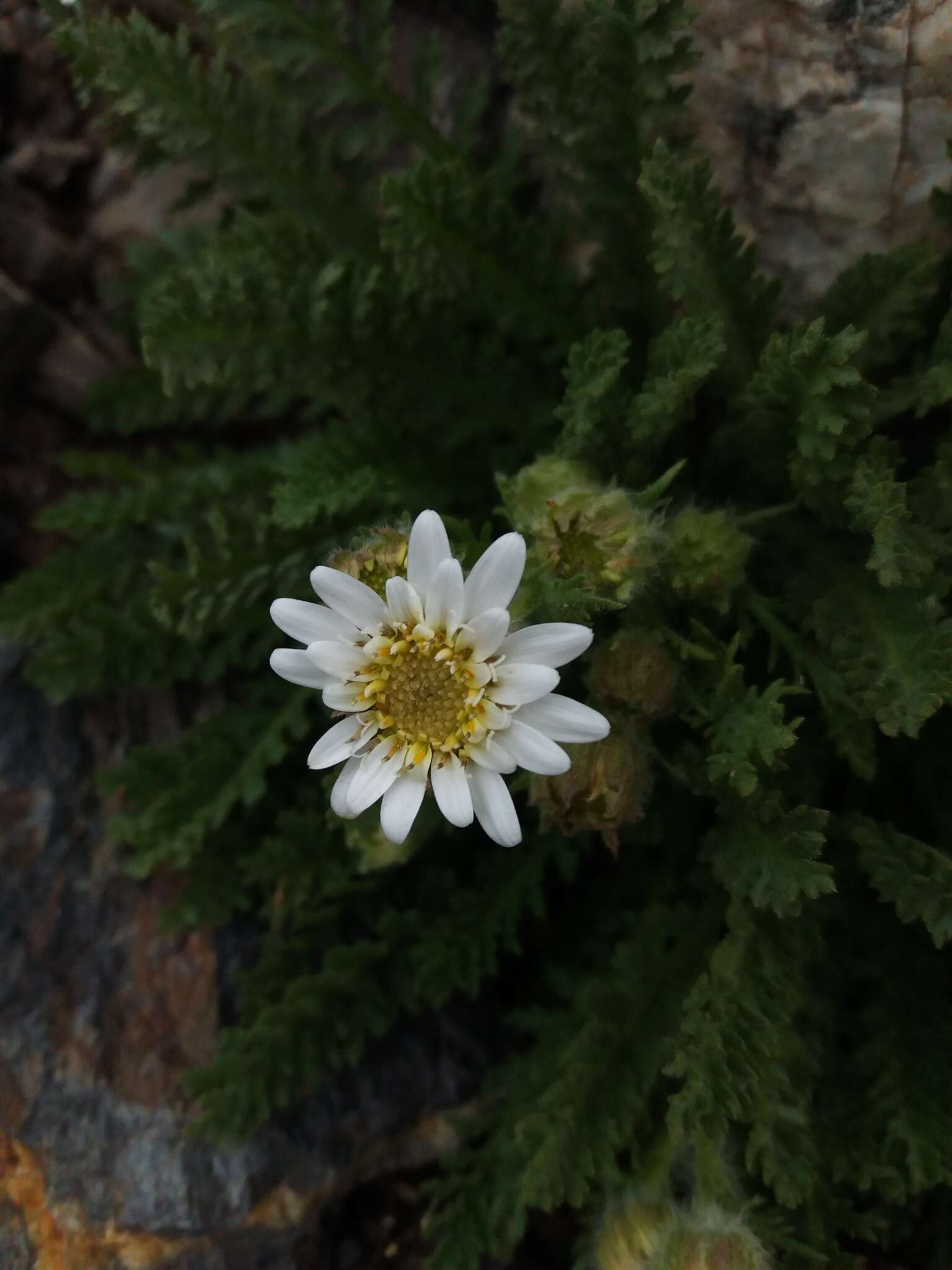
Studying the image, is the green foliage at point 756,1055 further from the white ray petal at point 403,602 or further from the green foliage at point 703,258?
the green foliage at point 703,258

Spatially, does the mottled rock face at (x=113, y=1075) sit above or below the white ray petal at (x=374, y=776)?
below

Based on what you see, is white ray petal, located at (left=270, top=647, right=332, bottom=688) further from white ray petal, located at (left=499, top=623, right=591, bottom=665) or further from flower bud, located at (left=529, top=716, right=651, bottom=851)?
flower bud, located at (left=529, top=716, right=651, bottom=851)

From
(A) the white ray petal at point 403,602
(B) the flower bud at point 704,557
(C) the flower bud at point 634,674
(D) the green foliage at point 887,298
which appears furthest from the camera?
(D) the green foliage at point 887,298

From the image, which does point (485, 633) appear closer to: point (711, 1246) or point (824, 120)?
point (711, 1246)

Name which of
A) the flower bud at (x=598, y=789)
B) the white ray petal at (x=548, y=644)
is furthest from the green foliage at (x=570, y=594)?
the white ray petal at (x=548, y=644)

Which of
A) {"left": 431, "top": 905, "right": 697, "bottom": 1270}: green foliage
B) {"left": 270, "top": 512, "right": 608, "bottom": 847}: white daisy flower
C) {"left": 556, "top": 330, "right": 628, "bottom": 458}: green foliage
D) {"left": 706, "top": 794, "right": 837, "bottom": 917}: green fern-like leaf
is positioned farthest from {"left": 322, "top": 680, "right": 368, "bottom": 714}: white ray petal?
{"left": 431, "top": 905, "right": 697, "bottom": 1270}: green foliage

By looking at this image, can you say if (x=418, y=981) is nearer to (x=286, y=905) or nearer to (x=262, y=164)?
(x=286, y=905)
